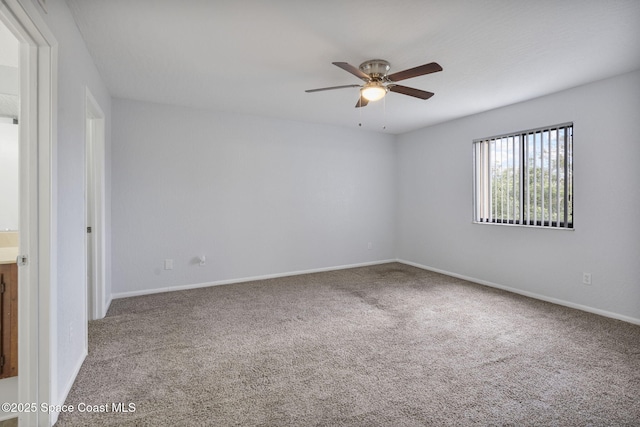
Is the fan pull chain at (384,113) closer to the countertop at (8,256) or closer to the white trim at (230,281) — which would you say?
the white trim at (230,281)

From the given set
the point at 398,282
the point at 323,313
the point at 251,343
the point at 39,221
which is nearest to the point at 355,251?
the point at 398,282

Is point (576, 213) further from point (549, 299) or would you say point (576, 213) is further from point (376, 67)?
point (376, 67)

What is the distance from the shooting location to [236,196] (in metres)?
4.69

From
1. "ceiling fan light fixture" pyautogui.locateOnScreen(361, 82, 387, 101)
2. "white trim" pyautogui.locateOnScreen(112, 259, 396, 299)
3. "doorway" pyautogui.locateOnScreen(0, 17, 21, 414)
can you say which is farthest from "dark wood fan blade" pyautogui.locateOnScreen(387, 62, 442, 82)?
"white trim" pyautogui.locateOnScreen(112, 259, 396, 299)

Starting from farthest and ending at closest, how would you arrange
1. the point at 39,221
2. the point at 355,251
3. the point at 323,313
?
the point at 355,251 → the point at 323,313 → the point at 39,221

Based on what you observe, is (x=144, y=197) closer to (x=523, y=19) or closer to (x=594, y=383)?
(x=523, y=19)

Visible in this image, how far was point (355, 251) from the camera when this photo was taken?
19.0 ft

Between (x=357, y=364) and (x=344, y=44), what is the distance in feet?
8.25

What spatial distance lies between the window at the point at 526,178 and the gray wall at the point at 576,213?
0.34 feet

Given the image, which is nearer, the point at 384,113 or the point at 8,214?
the point at 8,214

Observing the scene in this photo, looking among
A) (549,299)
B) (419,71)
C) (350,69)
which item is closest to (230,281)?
(350,69)

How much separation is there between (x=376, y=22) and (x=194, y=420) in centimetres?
279

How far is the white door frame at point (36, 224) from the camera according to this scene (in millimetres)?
1646

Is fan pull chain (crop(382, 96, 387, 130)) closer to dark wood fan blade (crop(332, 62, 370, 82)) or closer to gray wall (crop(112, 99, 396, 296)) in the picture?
gray wall (crop(112, 99, 396, 296))
